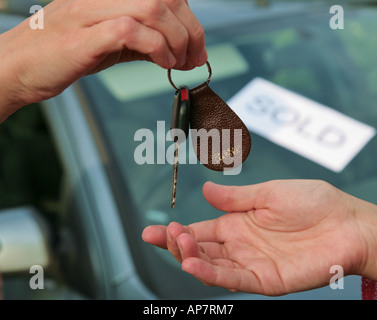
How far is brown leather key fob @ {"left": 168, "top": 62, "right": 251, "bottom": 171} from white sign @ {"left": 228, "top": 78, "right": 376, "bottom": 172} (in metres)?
0.80

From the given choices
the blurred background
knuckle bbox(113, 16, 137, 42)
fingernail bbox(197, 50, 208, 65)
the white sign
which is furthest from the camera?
the white sign

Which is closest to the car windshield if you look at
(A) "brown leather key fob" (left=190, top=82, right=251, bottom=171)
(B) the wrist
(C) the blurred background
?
(C) the blurred background

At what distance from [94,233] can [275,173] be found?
0.72 metres

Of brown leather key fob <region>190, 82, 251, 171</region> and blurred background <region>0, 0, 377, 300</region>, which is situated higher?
brown leather key fob <region>190, 82, 251, 171</region>

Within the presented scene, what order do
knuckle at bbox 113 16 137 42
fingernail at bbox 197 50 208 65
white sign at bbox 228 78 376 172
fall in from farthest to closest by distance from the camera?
1. white sign at bbox 228 78 376 172
2. fingernail at bbox 197 50 208 65
3. knuckle at bbox 113 16 137 42

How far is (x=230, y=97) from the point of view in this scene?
2143 millimetres

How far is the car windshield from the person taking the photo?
1.84 meters

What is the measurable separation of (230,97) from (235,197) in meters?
0.83

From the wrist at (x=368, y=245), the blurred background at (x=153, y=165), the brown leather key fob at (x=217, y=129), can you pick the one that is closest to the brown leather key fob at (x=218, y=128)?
the brown leather key fob at (x=217, y=129)

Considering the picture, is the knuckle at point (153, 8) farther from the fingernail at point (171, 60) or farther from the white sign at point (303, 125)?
the white sign at point (303, 125)

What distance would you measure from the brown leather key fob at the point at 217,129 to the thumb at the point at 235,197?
11cm

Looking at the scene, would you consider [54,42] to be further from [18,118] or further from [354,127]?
[18,118]

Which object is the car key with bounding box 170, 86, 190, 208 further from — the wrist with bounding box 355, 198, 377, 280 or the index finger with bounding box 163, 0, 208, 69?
the wrist with bounding box 355, 198, 377, 280

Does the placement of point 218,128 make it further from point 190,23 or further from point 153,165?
point 153,165
